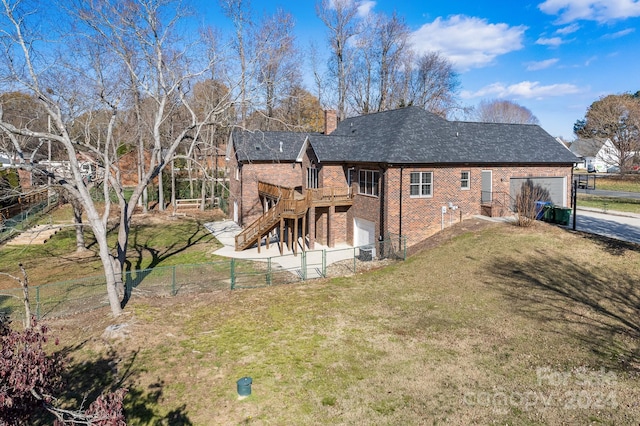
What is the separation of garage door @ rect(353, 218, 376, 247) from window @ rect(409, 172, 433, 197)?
9.86 feet

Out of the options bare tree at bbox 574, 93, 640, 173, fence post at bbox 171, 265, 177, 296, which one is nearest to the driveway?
fence post at bbox 171, 265, 177, 296

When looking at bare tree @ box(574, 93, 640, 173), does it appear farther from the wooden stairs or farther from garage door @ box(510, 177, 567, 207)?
the wooden stairs

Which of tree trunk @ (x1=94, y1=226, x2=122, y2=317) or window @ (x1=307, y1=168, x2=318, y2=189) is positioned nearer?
tree trunk @ (x1=94, y1=226, x2=122, y2=317)

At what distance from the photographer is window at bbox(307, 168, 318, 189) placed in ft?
86.7

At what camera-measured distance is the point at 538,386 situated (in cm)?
886

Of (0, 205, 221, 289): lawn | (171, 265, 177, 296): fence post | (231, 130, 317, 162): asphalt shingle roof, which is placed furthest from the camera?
(231, 130, 317, 162): asphalt shingle roof

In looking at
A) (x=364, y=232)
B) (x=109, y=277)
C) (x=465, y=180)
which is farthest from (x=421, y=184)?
(x=109, y=277)

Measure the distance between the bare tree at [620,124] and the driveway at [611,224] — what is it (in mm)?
30795

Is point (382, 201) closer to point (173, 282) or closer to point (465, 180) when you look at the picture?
point (465, 180)

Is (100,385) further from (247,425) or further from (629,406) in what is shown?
(629,406)

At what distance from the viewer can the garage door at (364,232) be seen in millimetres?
23578

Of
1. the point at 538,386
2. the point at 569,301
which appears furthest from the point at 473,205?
the point at 538,386

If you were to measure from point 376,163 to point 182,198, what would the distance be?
2975cm

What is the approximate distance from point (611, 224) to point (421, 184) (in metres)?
10.8
